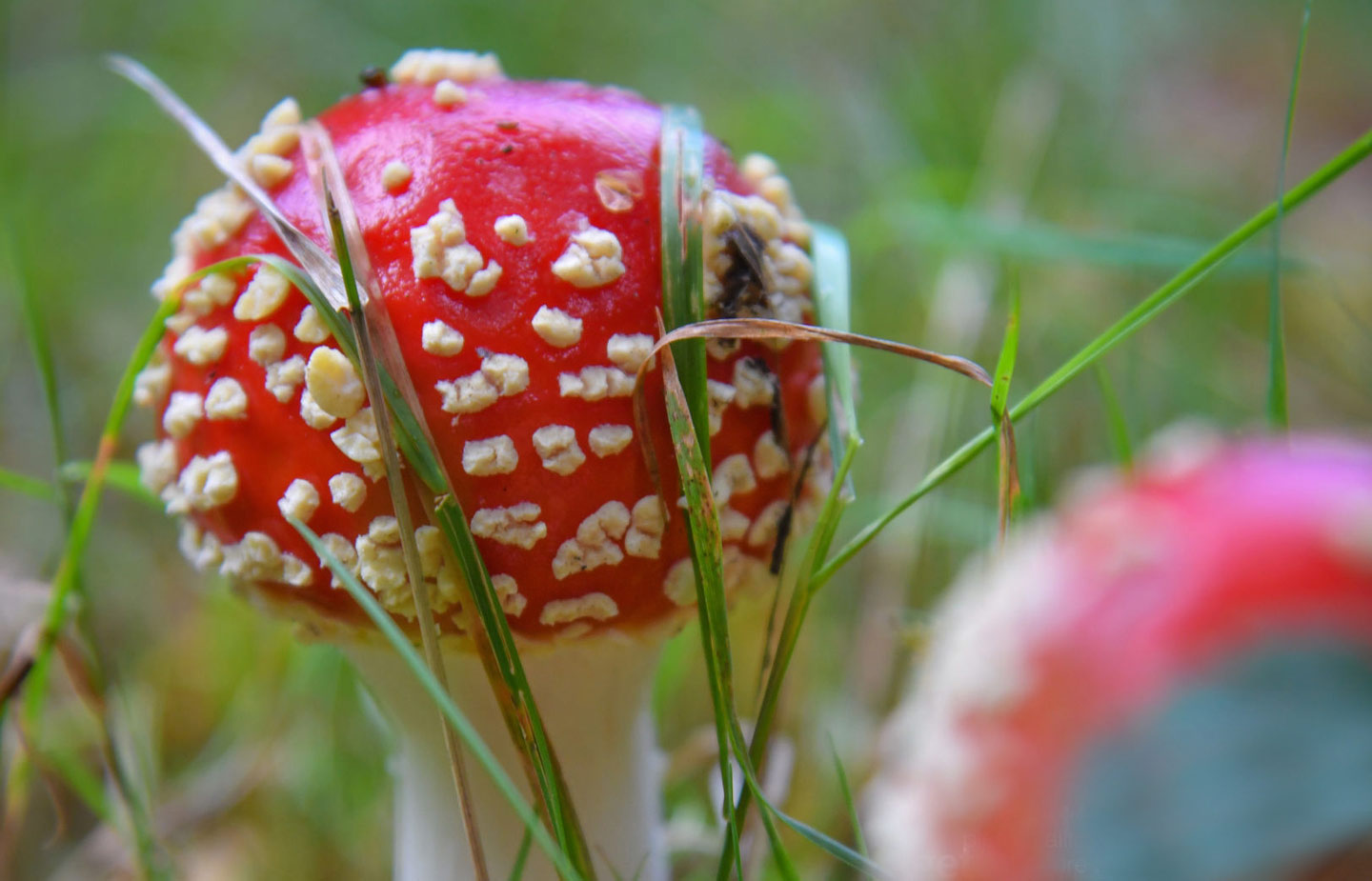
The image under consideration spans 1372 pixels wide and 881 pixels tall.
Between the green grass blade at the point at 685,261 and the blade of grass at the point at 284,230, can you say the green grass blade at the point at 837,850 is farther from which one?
the blade of grass at the point at 284,230

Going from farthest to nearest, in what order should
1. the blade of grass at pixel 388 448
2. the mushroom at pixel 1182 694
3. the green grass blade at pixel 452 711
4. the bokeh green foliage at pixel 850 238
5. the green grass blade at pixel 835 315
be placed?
the bokeh green foliage at pixel 850 238 < the green grass blade at pixel 835 315 < the blade of grass at pixel 388 448 < the green grass blade at pixel 452 711 < the mushroom at pixel 1182 694

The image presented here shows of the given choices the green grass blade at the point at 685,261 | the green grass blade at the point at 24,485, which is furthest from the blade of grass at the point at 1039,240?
the green grass blade at the point at 24,485

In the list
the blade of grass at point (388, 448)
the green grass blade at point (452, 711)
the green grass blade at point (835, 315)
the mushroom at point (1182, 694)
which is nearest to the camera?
the mushroom at point (1182, 694)

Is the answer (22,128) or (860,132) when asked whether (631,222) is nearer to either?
(860,132)

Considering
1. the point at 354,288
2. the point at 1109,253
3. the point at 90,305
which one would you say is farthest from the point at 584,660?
the point at 90,305

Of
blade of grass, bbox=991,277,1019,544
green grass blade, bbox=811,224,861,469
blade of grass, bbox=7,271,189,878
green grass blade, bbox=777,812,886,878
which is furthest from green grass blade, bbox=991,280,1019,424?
blade of grass, bbox=7,271,189,878

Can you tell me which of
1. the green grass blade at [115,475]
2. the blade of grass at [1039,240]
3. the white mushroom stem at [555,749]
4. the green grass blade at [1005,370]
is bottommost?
the white mushroom stem at [555,749]
